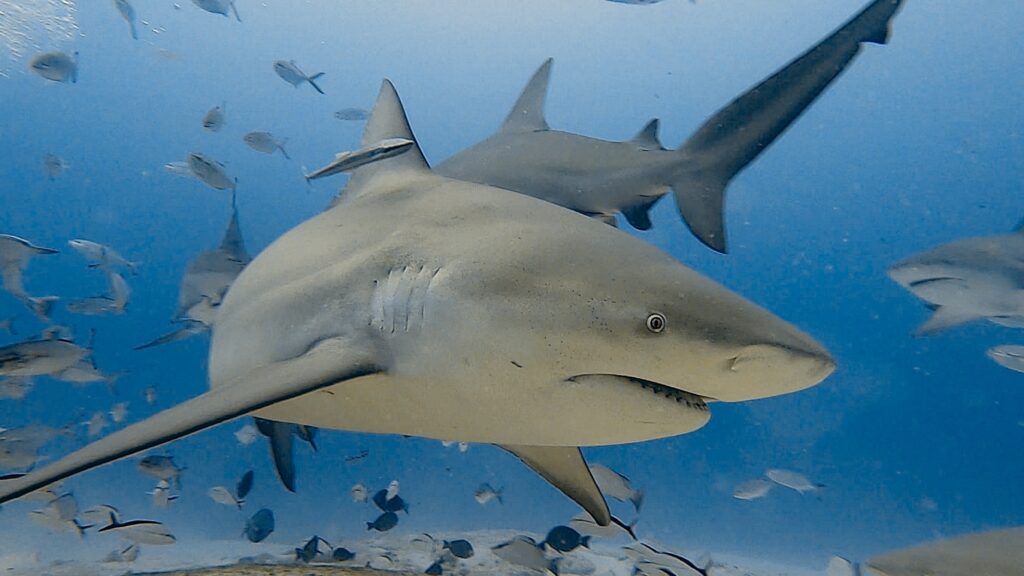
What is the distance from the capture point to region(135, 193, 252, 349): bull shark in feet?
23.3

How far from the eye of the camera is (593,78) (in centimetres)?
4422

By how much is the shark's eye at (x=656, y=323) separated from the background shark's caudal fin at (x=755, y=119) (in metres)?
1.80

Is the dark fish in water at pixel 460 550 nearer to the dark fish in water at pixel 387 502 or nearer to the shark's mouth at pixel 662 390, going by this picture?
the dark fish in water at pixel 387 502

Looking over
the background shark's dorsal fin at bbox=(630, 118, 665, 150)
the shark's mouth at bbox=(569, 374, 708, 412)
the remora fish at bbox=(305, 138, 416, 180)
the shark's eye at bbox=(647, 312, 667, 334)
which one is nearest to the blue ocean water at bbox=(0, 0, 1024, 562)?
the background shark's dorsal fin at bbox=(630, 118, 665, 150)

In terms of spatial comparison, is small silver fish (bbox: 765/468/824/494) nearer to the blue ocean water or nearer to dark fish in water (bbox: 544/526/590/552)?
dark fish in water (bbox: 544/526/590/552)

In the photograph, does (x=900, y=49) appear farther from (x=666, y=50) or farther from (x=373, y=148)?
(x=373, y=148)

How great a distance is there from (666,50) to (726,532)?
88.9ft

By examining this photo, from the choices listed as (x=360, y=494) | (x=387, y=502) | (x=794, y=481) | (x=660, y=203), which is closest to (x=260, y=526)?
(x=360, y=494)

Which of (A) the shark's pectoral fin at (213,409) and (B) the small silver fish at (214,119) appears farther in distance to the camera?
(B) the small silver fish at (214,119)

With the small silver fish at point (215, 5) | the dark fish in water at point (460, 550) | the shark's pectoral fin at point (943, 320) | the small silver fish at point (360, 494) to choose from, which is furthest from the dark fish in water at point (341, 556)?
the small silver fish at point (215, 5)

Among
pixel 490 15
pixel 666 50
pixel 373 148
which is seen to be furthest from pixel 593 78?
pixel 373 148

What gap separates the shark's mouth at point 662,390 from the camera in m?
1.73

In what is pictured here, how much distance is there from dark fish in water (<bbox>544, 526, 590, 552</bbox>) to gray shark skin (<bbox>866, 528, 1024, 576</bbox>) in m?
3.87

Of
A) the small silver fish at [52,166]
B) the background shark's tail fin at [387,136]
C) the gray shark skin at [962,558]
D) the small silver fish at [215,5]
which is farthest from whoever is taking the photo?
the small silver fish at [52,166]
